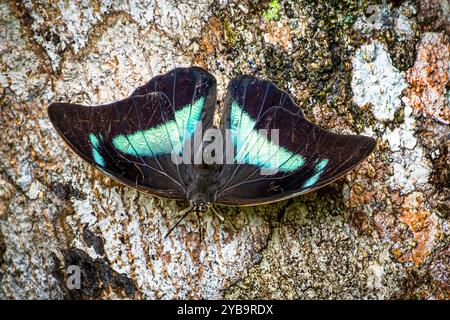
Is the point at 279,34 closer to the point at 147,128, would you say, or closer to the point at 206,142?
the point at 206,142

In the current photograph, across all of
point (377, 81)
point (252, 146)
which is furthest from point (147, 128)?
point (377, 81)

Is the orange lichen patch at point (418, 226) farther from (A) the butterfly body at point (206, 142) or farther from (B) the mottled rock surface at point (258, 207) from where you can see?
(A) the butterfly body at point (206, 142)

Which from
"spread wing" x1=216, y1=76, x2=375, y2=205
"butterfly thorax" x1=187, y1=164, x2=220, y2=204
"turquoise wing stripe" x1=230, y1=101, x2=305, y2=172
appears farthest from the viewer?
"turquoise wing stripe" x1=230, y1=101, x2=305, y2=172

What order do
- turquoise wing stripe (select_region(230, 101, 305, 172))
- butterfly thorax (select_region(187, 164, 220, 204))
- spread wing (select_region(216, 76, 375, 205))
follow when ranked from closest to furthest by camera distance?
1. spread wing (select_region(216, 76, 375, 205))
2. butterfly thorax (select_region(187, 164, 220, 204))
3. turquoise wing stripe (select_region(230, 101, 305, 172))

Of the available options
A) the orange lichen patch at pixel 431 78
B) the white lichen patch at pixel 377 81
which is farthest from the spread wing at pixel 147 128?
the orange lichen patch at pixel 431 78

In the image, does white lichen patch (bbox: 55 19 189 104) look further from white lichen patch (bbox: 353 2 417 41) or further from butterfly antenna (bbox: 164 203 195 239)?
white lichen patch (bbox: 353 2 417 41)

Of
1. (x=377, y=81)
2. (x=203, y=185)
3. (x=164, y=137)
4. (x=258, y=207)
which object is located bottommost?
(x=258, y=207)

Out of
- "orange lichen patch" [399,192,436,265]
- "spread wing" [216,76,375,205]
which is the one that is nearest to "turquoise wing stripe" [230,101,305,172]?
"spread wing" [216,76,375,205]
